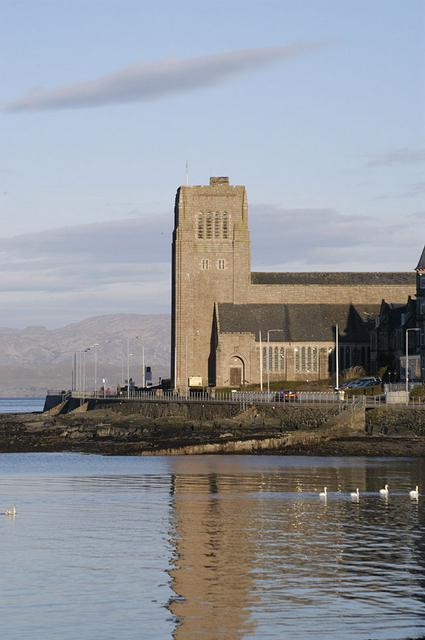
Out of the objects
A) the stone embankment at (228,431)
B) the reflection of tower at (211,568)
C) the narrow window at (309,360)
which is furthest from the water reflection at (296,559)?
the narrow window at (309,360)

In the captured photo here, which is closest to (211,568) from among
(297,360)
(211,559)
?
(211,559)

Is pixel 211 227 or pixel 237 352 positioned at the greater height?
pixel 211 227

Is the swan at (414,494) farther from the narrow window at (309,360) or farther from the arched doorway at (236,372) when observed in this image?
the narrow window at (309,360)

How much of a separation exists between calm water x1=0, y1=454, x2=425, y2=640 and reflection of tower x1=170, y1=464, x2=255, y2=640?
5 cm

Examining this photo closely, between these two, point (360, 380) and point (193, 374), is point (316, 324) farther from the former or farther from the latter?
point (360, 380)

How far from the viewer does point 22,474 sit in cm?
7725

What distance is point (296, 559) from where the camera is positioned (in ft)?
137

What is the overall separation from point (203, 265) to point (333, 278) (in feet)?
56.5

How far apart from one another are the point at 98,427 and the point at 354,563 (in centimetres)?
8026

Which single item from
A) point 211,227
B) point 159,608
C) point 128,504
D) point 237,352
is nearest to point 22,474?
point 128,504

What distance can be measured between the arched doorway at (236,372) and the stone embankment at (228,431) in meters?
21.8

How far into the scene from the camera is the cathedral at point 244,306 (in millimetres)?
155625

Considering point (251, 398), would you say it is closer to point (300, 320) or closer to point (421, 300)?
point (421, 300)

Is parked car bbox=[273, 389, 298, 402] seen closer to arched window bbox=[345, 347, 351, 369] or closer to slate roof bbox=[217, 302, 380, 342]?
slate roof bbox=[217, 302, 380, 342]
